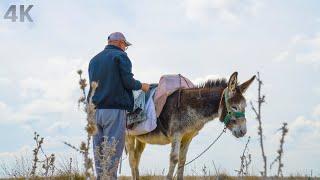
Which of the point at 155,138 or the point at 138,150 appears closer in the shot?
the point at 155,138

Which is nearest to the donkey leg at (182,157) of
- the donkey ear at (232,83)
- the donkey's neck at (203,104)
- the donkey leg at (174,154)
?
the donkey leg at (174,154)

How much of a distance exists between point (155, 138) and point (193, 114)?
92 centimetres

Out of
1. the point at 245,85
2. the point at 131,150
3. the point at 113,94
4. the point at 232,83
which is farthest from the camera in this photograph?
the point at 131,150

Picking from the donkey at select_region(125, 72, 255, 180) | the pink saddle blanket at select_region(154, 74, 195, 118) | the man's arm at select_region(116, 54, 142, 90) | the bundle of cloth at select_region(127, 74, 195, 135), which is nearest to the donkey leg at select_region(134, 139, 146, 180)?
the donkey at select_region(125, 72, 255, 180)

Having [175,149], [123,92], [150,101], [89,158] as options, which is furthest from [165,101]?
[89,158]

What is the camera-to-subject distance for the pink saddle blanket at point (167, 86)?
1084 centimetres

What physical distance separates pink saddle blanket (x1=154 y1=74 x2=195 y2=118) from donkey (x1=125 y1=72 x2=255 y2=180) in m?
0.13

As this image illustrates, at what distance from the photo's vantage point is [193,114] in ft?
35.1

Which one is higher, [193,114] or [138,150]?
[193,114]

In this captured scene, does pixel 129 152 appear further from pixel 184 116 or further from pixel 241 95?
pixel 241 95

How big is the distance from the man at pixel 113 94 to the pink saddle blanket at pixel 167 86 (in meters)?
1.95

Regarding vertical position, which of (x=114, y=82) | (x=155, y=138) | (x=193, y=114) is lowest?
(x=155, y=138)

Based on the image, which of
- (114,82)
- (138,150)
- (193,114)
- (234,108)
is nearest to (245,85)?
(234,108)

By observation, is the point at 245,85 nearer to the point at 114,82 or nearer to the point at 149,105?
the point at 149,105
